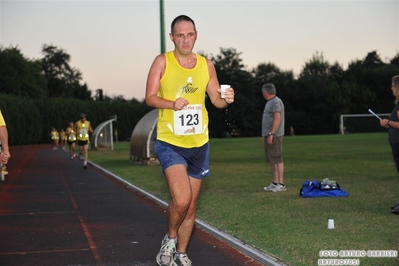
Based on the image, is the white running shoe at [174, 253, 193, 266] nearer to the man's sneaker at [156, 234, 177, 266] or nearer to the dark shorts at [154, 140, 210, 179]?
the man's sneaker at [156, 234, 177, 266]

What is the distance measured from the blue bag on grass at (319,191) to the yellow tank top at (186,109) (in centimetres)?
675

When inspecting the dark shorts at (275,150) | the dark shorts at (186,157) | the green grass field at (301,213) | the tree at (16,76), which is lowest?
the green grass field at (301,213)

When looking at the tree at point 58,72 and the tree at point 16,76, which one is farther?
the tree at point 58,72

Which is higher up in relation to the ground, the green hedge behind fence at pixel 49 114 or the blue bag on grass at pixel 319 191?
the green hedge behind fence at pixel 49 114

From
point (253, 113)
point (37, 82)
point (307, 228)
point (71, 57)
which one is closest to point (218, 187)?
point (307, 228)

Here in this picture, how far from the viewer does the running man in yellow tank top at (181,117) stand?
6.89 metres

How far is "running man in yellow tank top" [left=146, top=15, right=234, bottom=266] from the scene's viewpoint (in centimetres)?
689

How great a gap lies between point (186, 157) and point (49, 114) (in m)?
72.5

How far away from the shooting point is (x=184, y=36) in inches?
275

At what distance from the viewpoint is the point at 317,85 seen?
316ft

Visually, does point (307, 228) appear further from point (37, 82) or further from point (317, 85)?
point (37, 82)

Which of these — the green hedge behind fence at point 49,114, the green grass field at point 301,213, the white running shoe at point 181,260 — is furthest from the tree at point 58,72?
the white running shoe at point 181,260

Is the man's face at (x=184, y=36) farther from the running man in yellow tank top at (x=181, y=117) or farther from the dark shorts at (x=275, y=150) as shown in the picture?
the dark shorts at (x=275, y=150)

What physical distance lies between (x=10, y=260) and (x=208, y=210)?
15.2 feet
